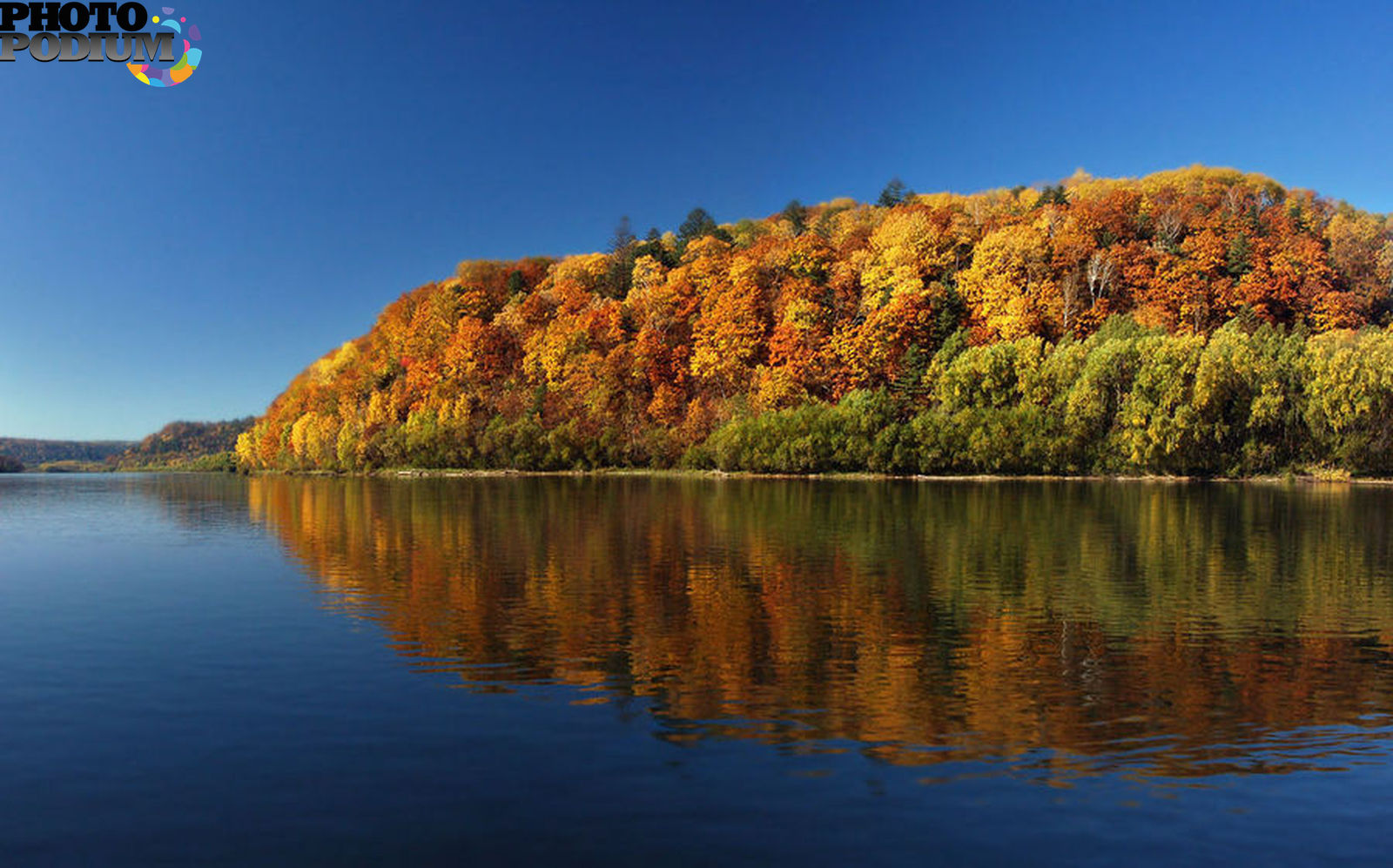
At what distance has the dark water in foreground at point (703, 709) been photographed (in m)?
8.70

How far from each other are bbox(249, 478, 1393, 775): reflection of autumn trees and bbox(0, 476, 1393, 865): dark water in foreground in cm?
10

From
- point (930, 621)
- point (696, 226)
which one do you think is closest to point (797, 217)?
point (696, 226)

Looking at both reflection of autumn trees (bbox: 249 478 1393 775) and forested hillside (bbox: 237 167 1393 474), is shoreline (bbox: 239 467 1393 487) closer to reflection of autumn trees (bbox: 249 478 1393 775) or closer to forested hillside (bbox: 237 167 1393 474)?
forested hillside (bbox: 237 167 1393 474)

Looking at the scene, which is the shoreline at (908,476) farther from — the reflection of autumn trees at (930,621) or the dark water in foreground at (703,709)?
the dark water in foreground at (703,709)

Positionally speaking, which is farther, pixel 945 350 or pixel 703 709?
pixel 945 350

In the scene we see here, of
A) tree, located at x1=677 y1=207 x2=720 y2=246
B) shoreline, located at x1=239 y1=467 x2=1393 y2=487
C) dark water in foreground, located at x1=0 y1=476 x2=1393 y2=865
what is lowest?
dark water in foreground, located at x1=0 y1=476 x2=1393 y2=865

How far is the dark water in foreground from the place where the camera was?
8695 mm

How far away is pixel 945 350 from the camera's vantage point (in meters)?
91.5

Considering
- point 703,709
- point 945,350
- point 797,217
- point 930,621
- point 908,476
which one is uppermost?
point 797,217

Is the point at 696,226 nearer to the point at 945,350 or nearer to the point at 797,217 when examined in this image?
the point at 797,217

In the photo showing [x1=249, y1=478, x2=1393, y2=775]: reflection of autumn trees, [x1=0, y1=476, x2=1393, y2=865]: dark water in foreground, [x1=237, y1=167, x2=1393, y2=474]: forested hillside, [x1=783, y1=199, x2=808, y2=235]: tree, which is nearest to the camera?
[x1=0, y1=476, x2=1393, y2=865]: dark water in foreground

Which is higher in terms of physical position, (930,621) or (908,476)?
(908,476)

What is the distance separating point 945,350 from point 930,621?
7797 centimetres

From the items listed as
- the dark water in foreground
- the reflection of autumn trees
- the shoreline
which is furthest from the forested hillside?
the dark water in foreground
